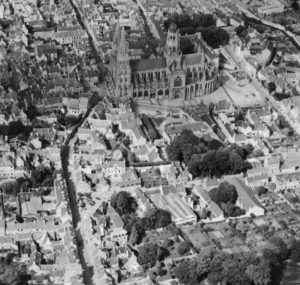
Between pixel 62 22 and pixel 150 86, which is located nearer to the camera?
pixel 150 86

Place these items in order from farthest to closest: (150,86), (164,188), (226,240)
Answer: (150,86), (164,188), (226,240)

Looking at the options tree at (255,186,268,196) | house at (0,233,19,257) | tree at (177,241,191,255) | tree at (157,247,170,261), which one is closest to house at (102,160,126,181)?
tree at (157,247,170,261)

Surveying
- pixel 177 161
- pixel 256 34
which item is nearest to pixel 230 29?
pixel 256 34

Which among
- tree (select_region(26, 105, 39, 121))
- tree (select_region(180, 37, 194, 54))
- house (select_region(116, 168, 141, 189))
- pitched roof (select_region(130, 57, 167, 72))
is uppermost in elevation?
pitched roof (select_region(130, 57, 167, 72))

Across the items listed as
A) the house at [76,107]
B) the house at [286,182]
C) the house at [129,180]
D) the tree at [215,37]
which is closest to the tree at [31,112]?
the house at [76,107]

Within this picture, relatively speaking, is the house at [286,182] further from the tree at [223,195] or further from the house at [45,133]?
the house at [45,133]

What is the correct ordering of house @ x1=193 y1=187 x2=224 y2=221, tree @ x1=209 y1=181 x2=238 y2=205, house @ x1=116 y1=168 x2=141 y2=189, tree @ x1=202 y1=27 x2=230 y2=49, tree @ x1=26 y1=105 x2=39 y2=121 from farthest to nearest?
tree @ x1=202 y1=27 x2=230 y2=49
tree @ x1=26 y1=105 x2=39 y2=121
house @ x1=116 y1=168 x2=141 y2=189
tree @ x1=209 y1=181 x2=238 y2=205
house @ x1=193 y1=187 x2=224 y2=221

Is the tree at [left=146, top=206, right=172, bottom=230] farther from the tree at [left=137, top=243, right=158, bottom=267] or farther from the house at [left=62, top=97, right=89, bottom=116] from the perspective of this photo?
the house at [left=62, top=97, right=89, bottom=116]

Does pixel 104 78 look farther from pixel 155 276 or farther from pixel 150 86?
pixel 155 276
